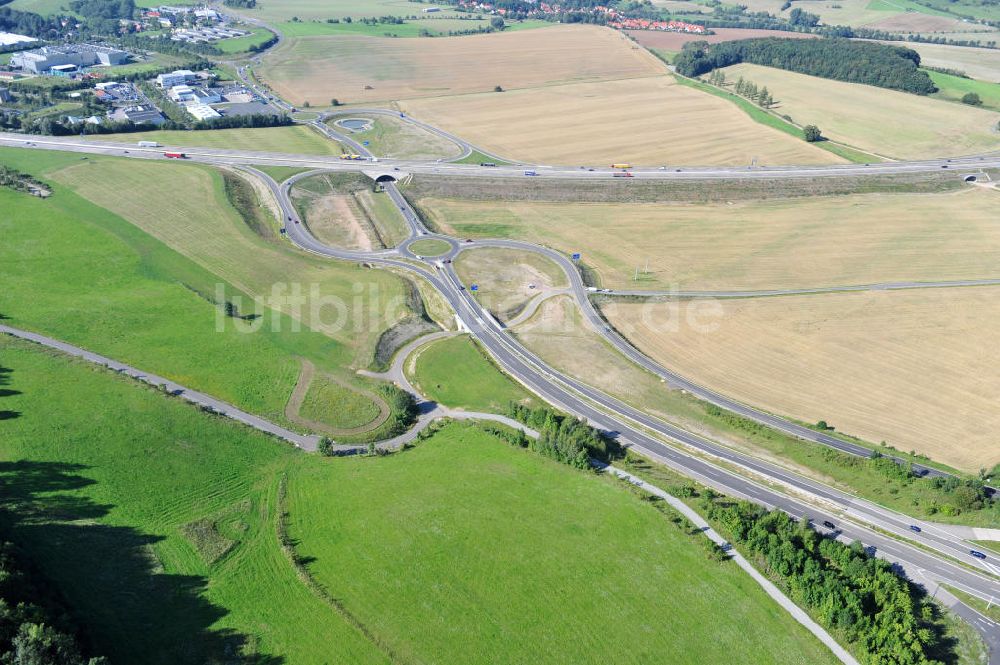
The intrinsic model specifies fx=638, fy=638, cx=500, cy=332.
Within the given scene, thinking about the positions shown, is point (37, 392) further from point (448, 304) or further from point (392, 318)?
point (448, 304)

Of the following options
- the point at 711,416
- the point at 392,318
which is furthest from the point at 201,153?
the point at 711,416

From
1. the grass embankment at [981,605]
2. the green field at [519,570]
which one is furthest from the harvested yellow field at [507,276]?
the grass embankment at [981,605]

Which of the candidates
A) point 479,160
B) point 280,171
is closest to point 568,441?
point 479,160

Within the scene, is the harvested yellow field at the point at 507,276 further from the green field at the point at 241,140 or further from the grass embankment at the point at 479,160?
the green field at the point at 241,140

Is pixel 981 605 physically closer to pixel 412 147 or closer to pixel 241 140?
pixel 412 147

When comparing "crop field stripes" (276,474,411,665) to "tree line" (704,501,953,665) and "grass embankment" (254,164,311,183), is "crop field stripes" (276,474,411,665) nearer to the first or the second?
"tree line" (704,501,953,665)
